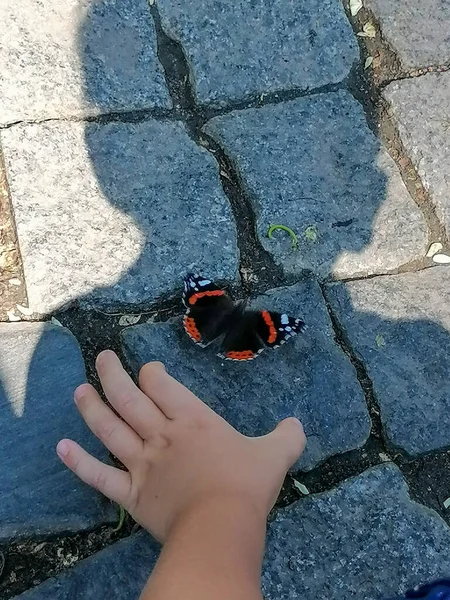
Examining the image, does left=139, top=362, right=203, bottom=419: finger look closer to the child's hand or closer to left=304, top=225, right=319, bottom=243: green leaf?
the child's hand

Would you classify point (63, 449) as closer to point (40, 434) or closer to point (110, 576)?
point (40, 434)

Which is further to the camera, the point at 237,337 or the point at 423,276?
the point at 423,276

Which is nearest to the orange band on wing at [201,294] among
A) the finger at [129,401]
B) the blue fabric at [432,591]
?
the finger at [129,401]

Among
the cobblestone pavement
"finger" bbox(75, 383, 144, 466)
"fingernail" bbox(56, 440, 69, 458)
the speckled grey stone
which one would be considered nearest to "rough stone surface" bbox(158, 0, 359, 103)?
the cobblestone pavement

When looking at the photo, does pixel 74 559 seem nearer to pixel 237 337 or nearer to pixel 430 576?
pixel 237 337

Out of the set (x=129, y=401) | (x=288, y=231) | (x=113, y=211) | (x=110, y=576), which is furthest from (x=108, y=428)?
(x=288, y=231)

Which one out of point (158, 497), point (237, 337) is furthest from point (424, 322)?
point (158, 497)
